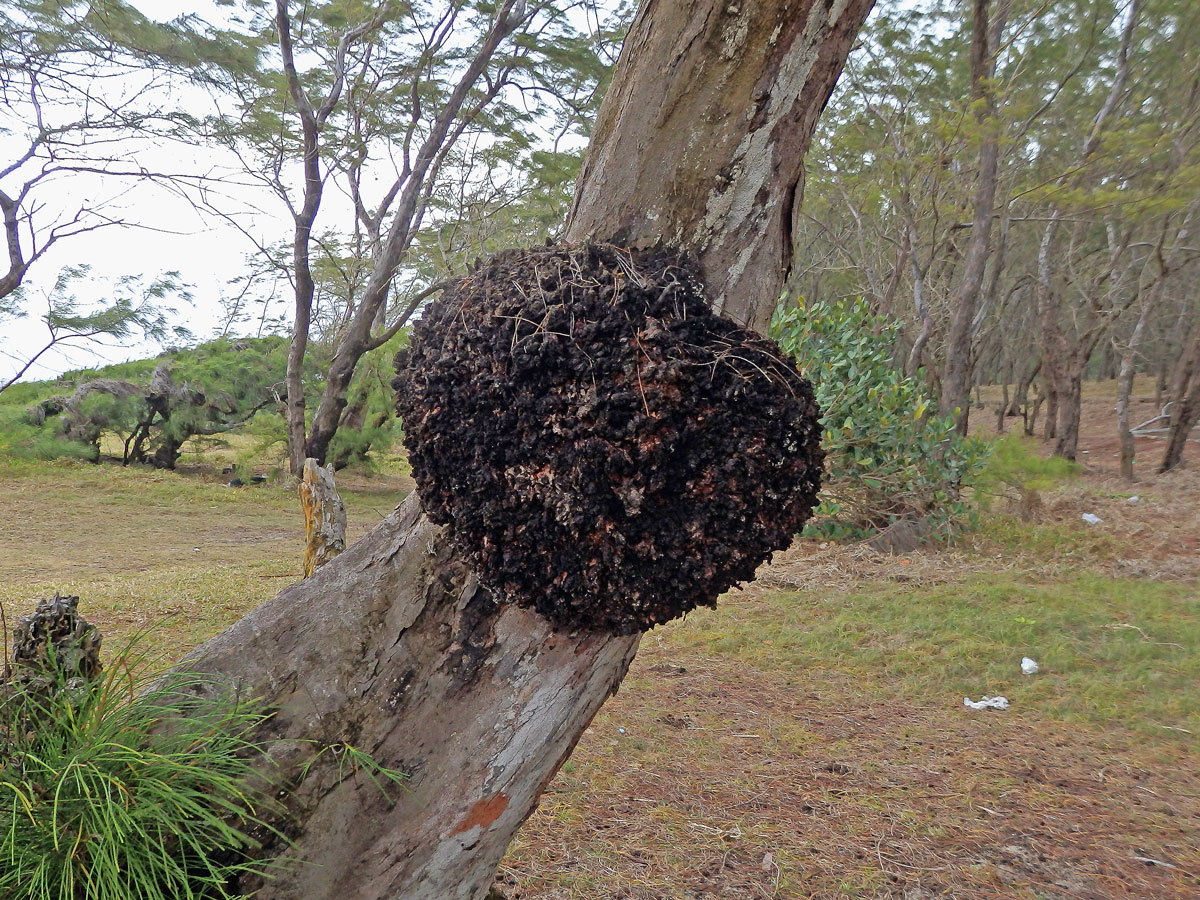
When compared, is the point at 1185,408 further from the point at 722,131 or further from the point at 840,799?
the point at 722,131

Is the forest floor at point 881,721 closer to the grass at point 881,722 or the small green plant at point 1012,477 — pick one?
the grass at point 881,722

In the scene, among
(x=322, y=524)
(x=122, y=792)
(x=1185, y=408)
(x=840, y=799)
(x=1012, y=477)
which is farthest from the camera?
(x=1185, y=408)

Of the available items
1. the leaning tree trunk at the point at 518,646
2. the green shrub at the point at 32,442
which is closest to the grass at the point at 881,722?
the leaning tree trunk at the point at 518,646

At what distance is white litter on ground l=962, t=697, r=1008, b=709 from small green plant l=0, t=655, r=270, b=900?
13.8 ft

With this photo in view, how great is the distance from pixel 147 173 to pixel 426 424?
8263 millimetres

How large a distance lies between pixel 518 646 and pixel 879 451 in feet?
25.2

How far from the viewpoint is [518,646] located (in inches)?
70.6

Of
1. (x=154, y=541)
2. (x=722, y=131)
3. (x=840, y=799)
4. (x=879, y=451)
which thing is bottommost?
(x=154, y=541)

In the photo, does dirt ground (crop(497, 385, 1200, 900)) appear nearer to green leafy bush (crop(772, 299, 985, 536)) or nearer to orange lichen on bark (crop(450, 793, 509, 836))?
orange lichen on bark (crop(450, 793, 509, 836))

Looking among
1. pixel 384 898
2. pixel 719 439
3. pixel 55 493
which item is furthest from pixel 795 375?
pixel 55 493

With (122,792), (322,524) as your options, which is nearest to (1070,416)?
(322,524)

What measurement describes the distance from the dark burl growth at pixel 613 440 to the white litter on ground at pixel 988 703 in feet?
12.1

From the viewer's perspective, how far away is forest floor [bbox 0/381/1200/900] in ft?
9.91

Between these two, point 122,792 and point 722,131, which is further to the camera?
point 722,131
